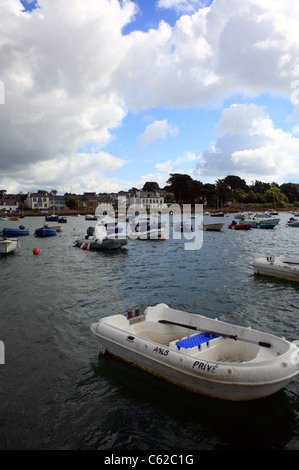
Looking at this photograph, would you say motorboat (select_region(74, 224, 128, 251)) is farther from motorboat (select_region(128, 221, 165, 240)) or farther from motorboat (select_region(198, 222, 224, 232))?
motorboat (select_region(198, 222, 224, 232))

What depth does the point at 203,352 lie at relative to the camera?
8.98 m

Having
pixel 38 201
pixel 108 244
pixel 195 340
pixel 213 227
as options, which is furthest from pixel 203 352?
pixel 38 201

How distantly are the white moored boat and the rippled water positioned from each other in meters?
0.48

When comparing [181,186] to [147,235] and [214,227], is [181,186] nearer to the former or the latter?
[214,227]

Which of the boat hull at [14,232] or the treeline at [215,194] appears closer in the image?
the boat hull at [14,232]

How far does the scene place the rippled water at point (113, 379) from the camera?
703cm

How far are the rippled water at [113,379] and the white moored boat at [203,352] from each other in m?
0.48

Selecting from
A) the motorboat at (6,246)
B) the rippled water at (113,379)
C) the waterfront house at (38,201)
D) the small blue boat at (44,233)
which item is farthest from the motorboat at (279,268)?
the waterfront house at (38,201)

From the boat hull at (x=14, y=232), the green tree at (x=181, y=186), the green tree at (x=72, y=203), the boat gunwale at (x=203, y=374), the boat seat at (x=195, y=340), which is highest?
the green tree at (x=181, y=186)

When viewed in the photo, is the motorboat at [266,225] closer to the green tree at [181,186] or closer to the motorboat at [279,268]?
the motorboat at [279,268]

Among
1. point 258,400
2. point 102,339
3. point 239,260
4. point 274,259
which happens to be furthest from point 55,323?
point 239,260

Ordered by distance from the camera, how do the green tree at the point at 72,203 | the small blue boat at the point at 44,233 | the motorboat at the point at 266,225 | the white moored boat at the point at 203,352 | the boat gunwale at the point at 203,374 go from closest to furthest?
1. the boat gunwale at the point at 203,374
2. the white moored boat at the point at 203,352
3. the small blue boat at the point at 44,233
4. the motorboat at the point at 266,225
5. the green tree at the point at 72,203

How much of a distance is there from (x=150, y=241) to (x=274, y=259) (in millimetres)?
25152

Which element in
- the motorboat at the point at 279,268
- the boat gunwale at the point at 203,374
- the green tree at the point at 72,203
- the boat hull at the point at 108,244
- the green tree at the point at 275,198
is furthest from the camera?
the green tree at the point at 275,198
